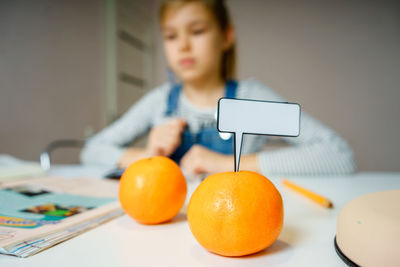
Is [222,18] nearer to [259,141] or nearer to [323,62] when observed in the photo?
[259,141]

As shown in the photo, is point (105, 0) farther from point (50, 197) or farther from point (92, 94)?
point (50, 197)

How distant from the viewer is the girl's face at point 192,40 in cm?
100

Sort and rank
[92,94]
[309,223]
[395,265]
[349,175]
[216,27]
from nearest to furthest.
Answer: [395,265]
[309,223]
[349,175]
[216,27]
[92,94]

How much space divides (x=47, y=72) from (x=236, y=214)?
2.10 m

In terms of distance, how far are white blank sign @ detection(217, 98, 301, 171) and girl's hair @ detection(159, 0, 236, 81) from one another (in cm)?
91

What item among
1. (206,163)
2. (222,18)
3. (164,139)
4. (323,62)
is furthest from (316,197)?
(323,62)

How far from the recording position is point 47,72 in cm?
195

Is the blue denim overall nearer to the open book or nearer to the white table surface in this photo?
the open book

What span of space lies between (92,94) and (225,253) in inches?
95.5

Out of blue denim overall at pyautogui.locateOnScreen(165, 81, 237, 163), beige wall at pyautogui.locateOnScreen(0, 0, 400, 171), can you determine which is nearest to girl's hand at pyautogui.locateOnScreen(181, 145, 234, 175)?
blue denim overall at pyautogui.locateOnScreen(165, 81, 237, 163)

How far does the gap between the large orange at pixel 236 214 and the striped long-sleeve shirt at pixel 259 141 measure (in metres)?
0.61

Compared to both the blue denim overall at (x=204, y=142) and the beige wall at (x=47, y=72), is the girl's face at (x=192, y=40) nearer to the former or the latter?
the blue denim overall at (x=204, y=142)

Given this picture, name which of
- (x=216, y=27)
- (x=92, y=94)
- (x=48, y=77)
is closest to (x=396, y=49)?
(x=216, y=27)

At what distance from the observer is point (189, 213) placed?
266mm
